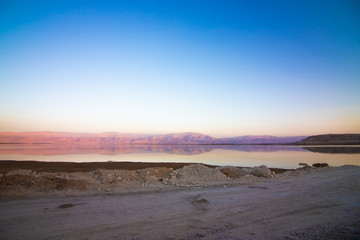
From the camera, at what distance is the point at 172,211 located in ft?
21.7

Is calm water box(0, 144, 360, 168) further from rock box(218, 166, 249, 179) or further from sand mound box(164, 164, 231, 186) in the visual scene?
sand mound box(164, 164, 231, 186)

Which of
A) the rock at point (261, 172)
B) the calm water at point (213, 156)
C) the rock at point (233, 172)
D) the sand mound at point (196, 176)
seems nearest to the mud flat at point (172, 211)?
the sand mound at point (196, 176)

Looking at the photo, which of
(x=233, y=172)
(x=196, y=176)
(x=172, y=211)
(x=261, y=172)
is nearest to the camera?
(x=172, y=211)

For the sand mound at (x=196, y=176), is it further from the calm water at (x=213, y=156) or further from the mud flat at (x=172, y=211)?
the calm water at (x=213, y=156)

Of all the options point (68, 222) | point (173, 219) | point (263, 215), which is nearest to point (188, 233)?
point (173, 219)

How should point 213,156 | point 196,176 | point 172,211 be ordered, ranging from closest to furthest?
point 172,211, point 196,176, point 213,156

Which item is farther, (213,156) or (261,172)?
(213,156)

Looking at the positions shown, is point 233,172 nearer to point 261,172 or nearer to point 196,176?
point 261,172

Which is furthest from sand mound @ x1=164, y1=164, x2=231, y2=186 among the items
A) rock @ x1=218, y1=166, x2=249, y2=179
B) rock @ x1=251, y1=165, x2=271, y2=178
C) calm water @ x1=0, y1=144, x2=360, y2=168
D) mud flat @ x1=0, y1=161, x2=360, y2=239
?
calm water @ x1=0, y1=144, x2=360, y2=168

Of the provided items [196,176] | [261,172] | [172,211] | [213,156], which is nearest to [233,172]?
[261,172]

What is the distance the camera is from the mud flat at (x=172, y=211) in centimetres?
501

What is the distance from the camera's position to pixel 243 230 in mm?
5121

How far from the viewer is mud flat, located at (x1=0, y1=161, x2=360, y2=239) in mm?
5008

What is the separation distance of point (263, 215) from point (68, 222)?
17.5 ft
